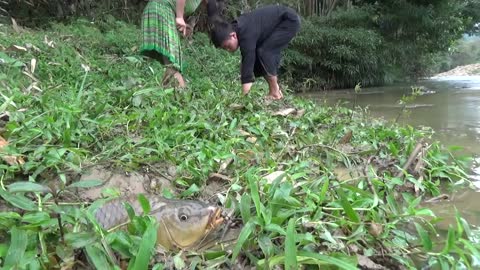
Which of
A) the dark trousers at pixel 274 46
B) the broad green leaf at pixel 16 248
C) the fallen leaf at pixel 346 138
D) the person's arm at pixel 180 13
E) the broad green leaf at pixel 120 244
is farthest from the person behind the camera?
the dark trousers at pixel 274 46

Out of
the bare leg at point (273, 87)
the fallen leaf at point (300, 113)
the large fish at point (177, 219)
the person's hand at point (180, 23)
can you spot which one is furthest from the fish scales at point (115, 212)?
the bare leg at point (273, 87)

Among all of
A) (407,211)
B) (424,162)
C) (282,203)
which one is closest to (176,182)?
(282,203)

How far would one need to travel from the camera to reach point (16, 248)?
41.3 inches

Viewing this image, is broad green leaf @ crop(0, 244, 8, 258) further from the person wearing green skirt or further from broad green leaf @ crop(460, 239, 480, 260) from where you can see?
the person wearing green skirt

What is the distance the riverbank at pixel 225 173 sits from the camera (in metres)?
1.16

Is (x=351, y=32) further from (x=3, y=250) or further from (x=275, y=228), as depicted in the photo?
(x=3, y=250)

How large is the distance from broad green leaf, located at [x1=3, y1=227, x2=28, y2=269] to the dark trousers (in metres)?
2.88

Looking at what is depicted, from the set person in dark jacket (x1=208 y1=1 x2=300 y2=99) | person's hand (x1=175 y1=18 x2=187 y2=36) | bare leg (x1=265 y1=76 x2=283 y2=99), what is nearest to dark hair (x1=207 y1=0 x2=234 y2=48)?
person in dark jacket (x1=208 y1=1 x2=300 y2=99)

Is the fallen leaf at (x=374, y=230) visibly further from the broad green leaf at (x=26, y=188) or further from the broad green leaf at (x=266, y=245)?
the broad green leaf at (x=26, y=188)

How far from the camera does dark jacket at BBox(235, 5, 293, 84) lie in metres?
3.56

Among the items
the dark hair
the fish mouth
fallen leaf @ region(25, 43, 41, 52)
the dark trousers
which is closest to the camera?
the fish mouth

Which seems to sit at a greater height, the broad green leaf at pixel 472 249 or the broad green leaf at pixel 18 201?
the broad green leaf at pixel 18 201

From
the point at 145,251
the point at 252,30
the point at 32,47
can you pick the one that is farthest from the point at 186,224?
the point at 32,47

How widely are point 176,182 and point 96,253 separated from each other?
0.67 metres
